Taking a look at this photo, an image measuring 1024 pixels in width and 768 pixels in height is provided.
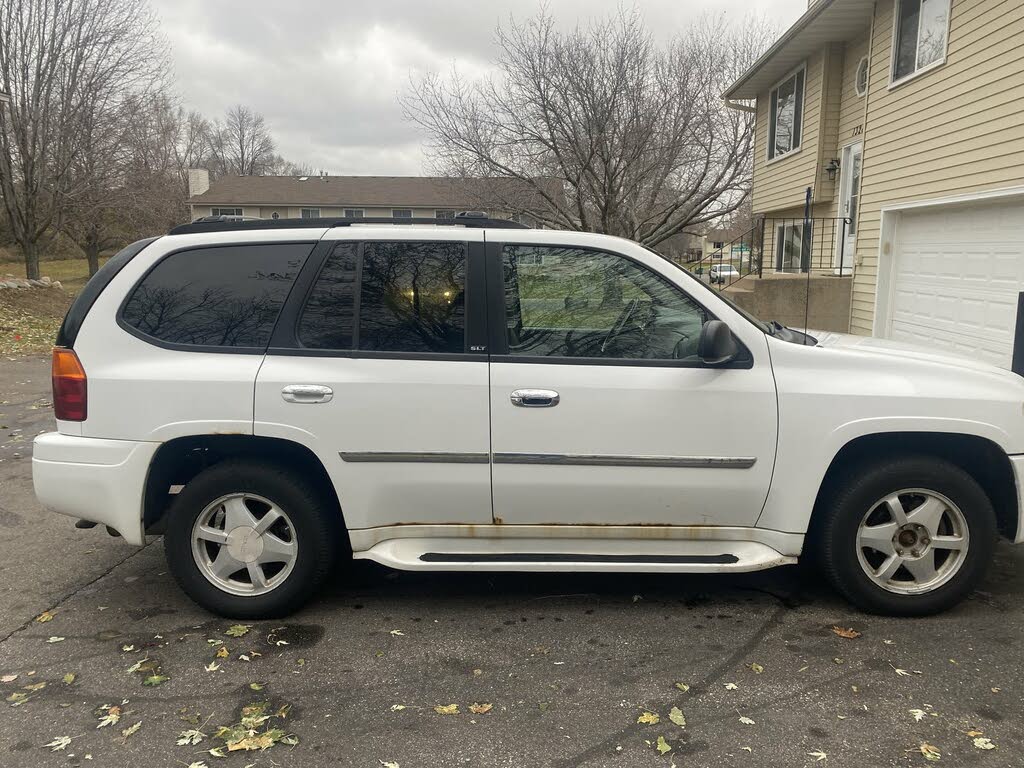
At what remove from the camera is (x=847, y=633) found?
3.58 m

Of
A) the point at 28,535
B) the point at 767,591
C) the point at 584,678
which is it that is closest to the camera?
the point at 584,678

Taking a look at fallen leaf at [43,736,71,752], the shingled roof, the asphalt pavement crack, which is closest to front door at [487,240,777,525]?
fallen leaf at [43,736,71,752]

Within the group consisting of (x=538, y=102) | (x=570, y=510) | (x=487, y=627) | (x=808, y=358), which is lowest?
(x=487, y=627)

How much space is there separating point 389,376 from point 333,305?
0.48 metres

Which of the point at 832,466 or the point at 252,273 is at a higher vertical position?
the point at 252,273

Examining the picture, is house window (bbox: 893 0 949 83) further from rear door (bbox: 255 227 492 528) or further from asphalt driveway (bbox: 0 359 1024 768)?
rear door (bbox: 255 227 492 528)

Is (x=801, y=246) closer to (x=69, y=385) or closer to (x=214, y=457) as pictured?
(x=214, y=457)

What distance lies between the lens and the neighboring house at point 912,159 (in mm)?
8719

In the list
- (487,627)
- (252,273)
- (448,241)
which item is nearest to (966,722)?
(487,627)

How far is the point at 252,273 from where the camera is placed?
3.76 meters

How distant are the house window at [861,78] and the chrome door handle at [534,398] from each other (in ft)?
40.9

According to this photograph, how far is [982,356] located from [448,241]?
7886mm

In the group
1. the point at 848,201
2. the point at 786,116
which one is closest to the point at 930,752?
the point at 848,201

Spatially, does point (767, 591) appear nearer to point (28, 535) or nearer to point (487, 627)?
point (487, 627)
